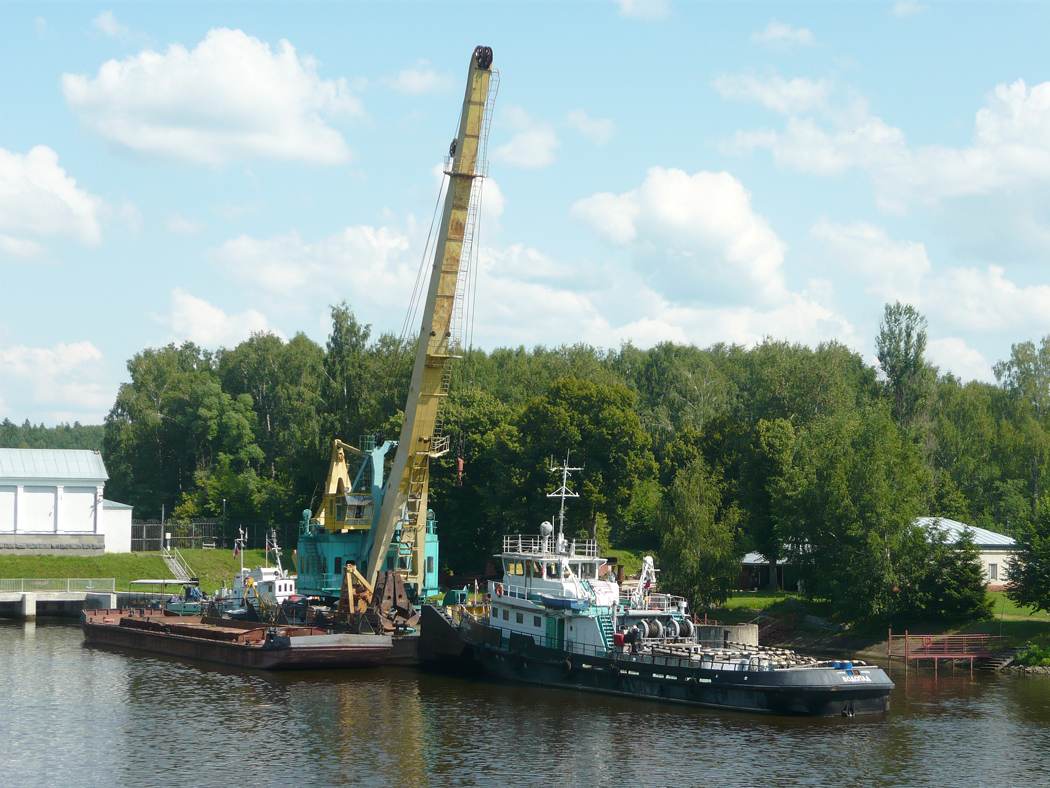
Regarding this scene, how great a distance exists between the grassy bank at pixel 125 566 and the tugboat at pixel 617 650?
3764 cm

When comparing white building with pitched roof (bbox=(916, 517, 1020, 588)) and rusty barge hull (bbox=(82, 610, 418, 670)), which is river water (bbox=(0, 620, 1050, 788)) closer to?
rusty barge hull (bbox=(82, 610, 418, 670))

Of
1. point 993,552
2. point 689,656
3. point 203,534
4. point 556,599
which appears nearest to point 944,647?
point 993,552

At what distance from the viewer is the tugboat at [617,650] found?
36.2m

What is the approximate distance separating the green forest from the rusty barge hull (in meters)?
21.3

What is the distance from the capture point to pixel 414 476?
175ft

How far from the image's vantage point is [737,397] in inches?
4387

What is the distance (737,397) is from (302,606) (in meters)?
67.3

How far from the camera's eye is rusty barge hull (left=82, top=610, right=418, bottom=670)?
45.1m

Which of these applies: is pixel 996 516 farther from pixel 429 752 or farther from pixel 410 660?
pixel 429 752

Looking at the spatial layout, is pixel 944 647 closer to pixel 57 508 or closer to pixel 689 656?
pixel 689 656

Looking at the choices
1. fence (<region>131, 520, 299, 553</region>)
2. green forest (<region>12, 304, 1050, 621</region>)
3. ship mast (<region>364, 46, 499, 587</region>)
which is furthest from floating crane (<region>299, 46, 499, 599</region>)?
fence (<region>131, 520, 299, 553</region>)

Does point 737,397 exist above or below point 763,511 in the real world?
above

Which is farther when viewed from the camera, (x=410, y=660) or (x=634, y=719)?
(x=410, y=660)

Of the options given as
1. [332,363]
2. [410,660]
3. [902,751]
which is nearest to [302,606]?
[410,660]
